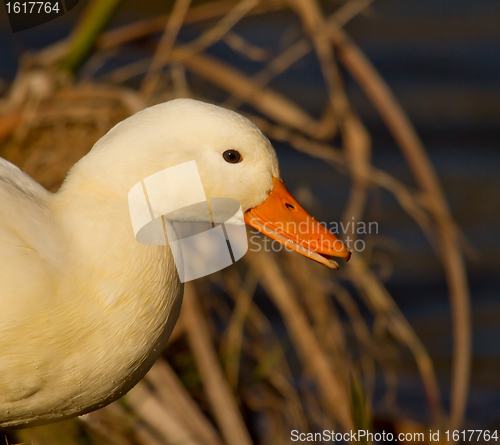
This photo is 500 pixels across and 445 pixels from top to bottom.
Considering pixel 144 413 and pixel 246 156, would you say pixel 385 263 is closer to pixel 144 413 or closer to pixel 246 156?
pixel 144 413

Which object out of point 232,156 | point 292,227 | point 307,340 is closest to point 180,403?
point 307,340

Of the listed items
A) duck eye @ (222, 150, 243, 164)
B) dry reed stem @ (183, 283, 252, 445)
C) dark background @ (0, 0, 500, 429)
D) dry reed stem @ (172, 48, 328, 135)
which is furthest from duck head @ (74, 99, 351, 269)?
dark background @ (0, 0, 500, 429)

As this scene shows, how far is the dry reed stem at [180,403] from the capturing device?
186 cm

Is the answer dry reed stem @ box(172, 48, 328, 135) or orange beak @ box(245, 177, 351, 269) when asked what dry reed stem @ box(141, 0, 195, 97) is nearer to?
dry reed stem @ box(172, 48, 328, 135)

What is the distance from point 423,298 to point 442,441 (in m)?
1.41

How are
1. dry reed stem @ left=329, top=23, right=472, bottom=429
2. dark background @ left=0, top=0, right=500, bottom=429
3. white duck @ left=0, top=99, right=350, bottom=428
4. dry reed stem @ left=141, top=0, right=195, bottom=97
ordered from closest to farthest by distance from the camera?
white duck @ left=0, top=99, right=350, bottom=428, dry reed stem @ left=141, top=0, right=195, bottom=97, dry reed stem @ left=329, top=23, right=472, bottom=429, dark background @ left=0, top=0, right=500, bottom=429

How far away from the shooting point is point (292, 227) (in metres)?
1.26

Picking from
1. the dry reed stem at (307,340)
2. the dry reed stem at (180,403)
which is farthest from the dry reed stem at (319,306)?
the dry reed stem at (180,403)

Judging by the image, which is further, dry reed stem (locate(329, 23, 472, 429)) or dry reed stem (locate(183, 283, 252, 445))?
dry reed stem (locate(329, 23, 472, 429))

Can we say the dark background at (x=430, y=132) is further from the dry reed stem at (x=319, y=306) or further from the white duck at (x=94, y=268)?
the white duck at (x=94, y=268)

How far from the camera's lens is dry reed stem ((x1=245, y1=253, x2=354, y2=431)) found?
213cm

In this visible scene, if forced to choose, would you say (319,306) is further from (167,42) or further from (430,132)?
(430,132)

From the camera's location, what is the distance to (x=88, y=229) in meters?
1.07

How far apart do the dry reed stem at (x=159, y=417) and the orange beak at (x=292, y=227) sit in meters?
0.80
